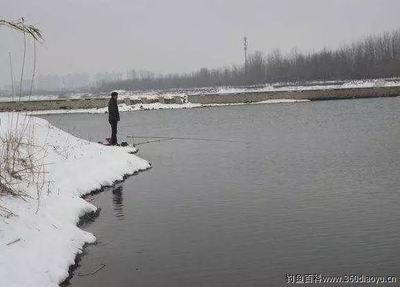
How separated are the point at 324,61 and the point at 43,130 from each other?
115 metres

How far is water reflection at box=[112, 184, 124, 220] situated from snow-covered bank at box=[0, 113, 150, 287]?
51 centimetres

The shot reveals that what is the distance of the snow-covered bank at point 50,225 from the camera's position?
7.13 m

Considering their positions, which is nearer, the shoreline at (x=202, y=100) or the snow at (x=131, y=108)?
the snow at (x=131, y=108)

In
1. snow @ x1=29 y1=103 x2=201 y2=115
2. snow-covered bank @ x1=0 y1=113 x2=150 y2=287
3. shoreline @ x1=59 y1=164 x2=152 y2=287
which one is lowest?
shoreline @ x1=59 y1=164 x2=152 y2=287

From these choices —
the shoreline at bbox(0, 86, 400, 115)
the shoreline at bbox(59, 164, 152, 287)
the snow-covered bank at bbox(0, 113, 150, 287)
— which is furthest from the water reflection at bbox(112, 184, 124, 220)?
the shoreline at bbox(0, 86, 400, 115)

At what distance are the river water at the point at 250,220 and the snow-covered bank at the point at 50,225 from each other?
38 centimetres

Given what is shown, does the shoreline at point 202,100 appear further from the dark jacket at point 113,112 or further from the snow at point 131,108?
the dark jacket at point 113,112

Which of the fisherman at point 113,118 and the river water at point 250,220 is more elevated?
the fisherman at point 113,118

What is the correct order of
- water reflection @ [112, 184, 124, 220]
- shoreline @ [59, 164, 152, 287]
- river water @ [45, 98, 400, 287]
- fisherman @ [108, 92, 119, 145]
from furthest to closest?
fisherman @ [108, 92, 119, 145], water reflection @ [112, 184, 124, 220], shoreline @ [59, 164, 152, 287], river water @ [45, 98, 400, 287]

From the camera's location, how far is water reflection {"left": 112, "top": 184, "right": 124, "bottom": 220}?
11306 millimetres

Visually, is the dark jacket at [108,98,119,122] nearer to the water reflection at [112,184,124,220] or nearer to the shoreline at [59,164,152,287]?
the shoreline at [59,164,152,287]

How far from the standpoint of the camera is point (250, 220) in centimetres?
1012

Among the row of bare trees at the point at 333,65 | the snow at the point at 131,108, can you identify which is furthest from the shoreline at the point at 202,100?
the row of bare trees at the point at 333,65

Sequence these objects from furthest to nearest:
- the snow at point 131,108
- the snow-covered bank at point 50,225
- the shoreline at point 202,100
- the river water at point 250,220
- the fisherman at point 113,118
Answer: the shoreline at point 202,100
the snow at point 131,108
the fisherman at point 113,118
the river water at point 250,220
the snow-covered bank at point 50,225
